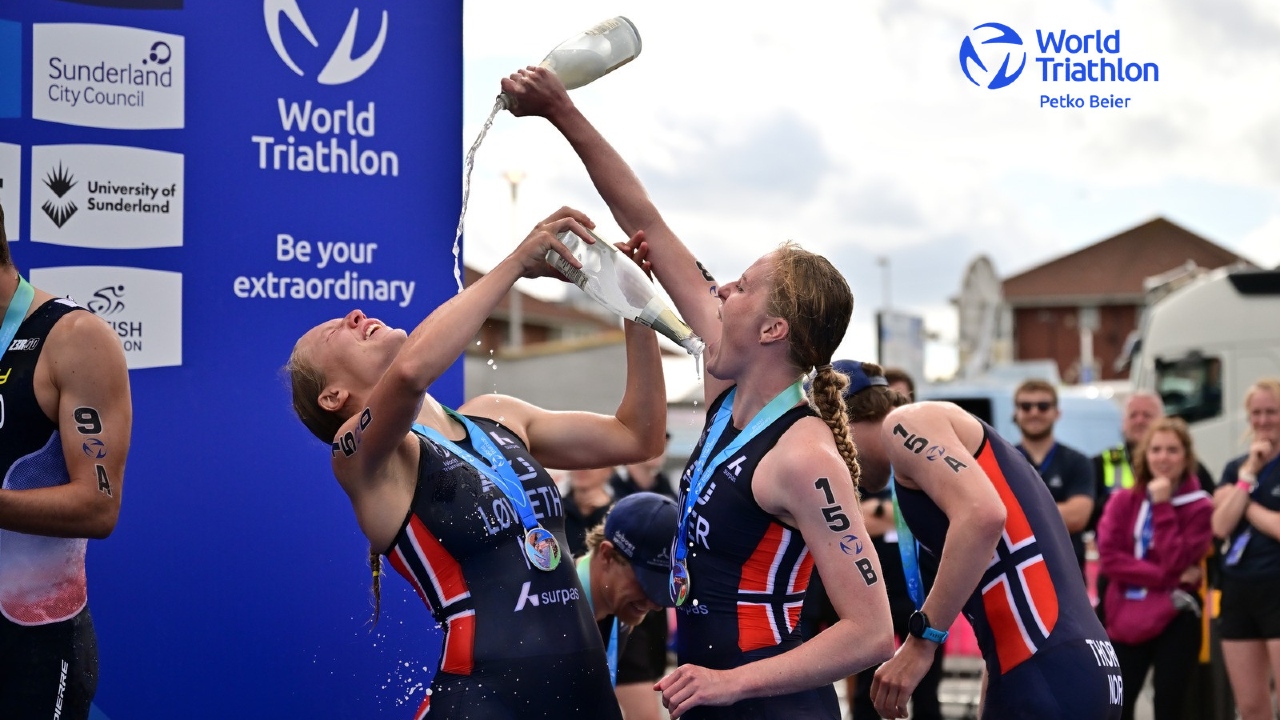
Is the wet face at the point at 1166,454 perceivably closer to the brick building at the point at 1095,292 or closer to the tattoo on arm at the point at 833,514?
the tattoo on arm at the point at 833,514

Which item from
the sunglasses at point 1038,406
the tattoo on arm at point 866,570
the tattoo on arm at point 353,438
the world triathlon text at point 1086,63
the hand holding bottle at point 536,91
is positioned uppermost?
the world triathlon text at point 1086,63

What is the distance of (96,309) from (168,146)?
1.94 feet

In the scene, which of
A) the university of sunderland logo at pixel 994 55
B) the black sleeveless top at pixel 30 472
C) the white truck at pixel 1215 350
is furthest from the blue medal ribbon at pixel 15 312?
the white truck at pixel 1215 350

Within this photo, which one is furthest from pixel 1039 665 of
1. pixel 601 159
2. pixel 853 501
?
pixel 601 159

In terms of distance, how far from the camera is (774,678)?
2.76m

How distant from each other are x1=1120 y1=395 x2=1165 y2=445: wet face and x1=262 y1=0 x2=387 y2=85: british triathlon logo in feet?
20.5

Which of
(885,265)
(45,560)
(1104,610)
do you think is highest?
(885,265)

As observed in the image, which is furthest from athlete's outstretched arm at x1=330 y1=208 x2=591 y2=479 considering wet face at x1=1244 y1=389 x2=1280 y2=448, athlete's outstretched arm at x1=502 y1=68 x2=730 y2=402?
wet face at x1=1244 y1=389 x2=1280 y2=448

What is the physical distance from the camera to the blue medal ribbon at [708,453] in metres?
3.01

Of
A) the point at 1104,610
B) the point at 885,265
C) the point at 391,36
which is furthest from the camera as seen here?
the point at 885,265

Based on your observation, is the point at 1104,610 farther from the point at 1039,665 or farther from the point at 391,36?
the point at 391,36

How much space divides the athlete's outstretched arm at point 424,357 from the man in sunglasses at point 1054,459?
489cm

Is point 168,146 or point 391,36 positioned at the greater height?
point 391,36

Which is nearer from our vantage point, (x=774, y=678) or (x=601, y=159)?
(x=774, y=678)
